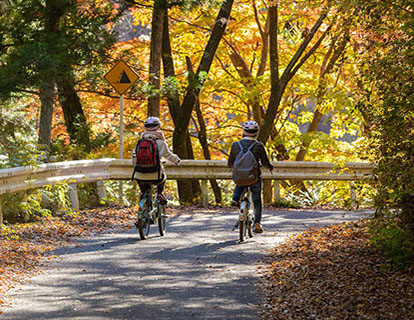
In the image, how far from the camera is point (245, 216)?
34.1 feet

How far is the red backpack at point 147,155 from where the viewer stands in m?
10.3

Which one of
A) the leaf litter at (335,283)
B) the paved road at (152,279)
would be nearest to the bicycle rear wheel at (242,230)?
the paved road at (152,279)

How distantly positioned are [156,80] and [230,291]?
11628 millimetres

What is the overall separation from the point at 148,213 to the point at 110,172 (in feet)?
14.5

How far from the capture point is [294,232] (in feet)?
37.4

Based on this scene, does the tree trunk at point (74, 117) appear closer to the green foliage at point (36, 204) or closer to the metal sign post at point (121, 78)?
the metal sign post at point (121, 78)

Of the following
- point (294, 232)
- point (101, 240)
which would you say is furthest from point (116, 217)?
point (294, 232)

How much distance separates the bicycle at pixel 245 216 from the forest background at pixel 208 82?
1891mm

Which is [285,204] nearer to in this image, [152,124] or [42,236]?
[152,124]

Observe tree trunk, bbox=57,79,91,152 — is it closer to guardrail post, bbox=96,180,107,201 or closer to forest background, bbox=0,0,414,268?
forest background, bbox=0,0,414,268

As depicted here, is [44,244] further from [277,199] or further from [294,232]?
[277,199]

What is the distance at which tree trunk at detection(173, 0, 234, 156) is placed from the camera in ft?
62.6

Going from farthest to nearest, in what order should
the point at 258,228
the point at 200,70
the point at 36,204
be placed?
the point at 200,70 < the point at 36,204 < the point at 258,228

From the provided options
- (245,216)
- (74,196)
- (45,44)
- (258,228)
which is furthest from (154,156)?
(45,44)
